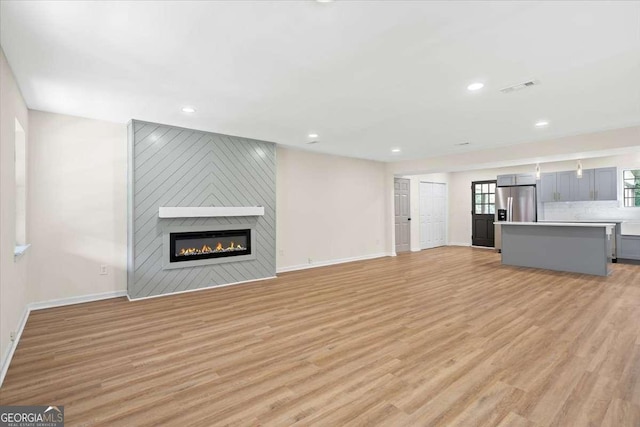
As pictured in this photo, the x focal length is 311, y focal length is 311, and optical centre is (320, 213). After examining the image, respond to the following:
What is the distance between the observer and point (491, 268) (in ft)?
21.9

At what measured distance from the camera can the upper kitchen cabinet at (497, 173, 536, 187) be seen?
883 cm

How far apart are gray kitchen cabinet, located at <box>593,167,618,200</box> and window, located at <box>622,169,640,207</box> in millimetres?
233

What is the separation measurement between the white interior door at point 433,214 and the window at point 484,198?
3.29ft

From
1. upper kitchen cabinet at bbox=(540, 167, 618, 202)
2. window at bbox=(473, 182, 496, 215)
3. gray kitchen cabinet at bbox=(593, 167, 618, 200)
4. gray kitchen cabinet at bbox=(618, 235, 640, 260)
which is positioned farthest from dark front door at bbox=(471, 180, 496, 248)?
gray kitchen cabinet at bbox=(618, 235, 640, 260)

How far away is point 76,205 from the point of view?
4.34 metres

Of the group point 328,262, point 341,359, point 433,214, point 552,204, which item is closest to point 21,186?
point 341,359

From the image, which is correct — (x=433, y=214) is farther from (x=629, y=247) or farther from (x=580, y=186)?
(x=629, y=247)

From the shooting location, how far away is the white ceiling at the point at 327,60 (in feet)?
6.89

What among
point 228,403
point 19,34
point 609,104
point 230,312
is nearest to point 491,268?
point 609,104

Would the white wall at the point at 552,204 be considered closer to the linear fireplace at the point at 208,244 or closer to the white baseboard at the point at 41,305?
the linear fireplace at the point at 208,244

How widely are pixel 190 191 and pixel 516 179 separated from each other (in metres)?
8.83

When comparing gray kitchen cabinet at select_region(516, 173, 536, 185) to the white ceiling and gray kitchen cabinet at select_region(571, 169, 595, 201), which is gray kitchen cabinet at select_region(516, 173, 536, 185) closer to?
gray kitchen cabinet at select_region(571, 169, 595, 201)

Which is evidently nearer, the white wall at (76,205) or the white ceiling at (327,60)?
the white ceiling at (327,60)

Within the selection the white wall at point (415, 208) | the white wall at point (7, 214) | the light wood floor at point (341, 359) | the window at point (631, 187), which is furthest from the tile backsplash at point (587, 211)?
the white wall at point (7, 214)
